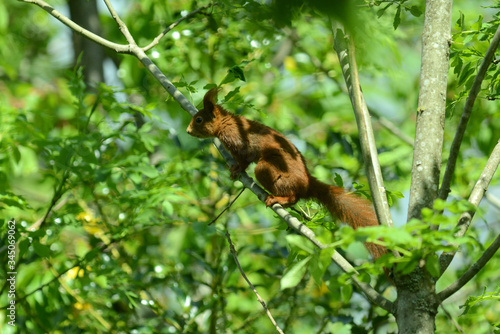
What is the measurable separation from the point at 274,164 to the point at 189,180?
0.68 metres

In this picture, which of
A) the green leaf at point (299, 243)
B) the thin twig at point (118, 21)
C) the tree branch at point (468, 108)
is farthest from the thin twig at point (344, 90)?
the green leaf at point (299, 243)

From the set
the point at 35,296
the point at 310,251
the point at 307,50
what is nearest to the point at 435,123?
the point at 310,251

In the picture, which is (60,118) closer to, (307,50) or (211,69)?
(211,69)

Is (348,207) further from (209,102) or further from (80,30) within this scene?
(80,30)

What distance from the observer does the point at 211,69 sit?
3.87 m

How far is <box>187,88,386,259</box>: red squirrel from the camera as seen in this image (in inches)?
99.9

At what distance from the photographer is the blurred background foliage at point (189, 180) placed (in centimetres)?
286

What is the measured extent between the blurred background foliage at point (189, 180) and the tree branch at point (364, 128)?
0.27m

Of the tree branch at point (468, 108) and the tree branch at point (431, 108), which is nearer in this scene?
the tree branch at point (468, 108)

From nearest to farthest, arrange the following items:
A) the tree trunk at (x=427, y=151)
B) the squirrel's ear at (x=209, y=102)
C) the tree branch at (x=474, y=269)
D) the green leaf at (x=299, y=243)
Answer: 1. the green leaf at (x=299, y=243)
2. the tree branch at (x=474, y=269)
3. the tree trunk at (x=427, y=151)
4. the squirrel's ear at (x=209, y=102)

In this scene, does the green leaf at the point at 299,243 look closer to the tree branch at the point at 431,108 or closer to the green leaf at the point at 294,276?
the green leaf at the point at 294,276

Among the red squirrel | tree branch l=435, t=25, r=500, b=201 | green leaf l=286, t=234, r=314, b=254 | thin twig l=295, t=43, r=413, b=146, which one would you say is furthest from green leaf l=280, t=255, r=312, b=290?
thin twig l=295, t=43, r=413, b=146

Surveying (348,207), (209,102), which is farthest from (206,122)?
Answer: (348,207)

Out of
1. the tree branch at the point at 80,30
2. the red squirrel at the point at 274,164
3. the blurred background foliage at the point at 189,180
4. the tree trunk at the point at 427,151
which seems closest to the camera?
the tree trunk at the point at 427,151
